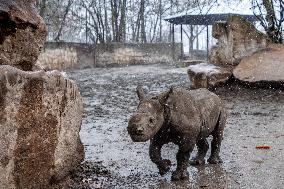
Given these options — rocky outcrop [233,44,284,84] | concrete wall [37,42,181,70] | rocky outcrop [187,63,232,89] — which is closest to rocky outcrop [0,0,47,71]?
rocky outcrop [187,63,232,89]

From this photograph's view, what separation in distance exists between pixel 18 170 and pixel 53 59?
16175mm

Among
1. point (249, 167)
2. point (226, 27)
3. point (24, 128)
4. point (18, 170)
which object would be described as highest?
point (226, 27)

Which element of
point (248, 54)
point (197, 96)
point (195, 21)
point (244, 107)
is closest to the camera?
point (197, 96)

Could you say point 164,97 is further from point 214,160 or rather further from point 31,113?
point 214,160

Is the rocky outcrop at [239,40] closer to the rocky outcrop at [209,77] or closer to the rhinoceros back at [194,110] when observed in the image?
the rocky outcrop at [209,77]

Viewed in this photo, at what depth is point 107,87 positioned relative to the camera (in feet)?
39.9

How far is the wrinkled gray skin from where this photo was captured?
11.4 feet

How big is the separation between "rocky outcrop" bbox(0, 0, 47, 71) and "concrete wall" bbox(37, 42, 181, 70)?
1365 cm

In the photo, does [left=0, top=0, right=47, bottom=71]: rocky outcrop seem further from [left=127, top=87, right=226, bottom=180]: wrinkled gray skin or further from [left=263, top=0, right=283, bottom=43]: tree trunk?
[left=263, top=0, right=283, bottom=43]: tree trunk

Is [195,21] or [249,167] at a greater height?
[195,21]

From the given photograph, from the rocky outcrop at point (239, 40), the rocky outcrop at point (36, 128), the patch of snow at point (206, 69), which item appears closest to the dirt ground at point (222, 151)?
the rocky outcrop at point (36, 128)

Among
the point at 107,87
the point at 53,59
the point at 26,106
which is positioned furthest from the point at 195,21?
the point at 26,106

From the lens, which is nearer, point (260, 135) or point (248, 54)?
point (260, 135)

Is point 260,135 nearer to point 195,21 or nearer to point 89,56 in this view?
point 89,56
